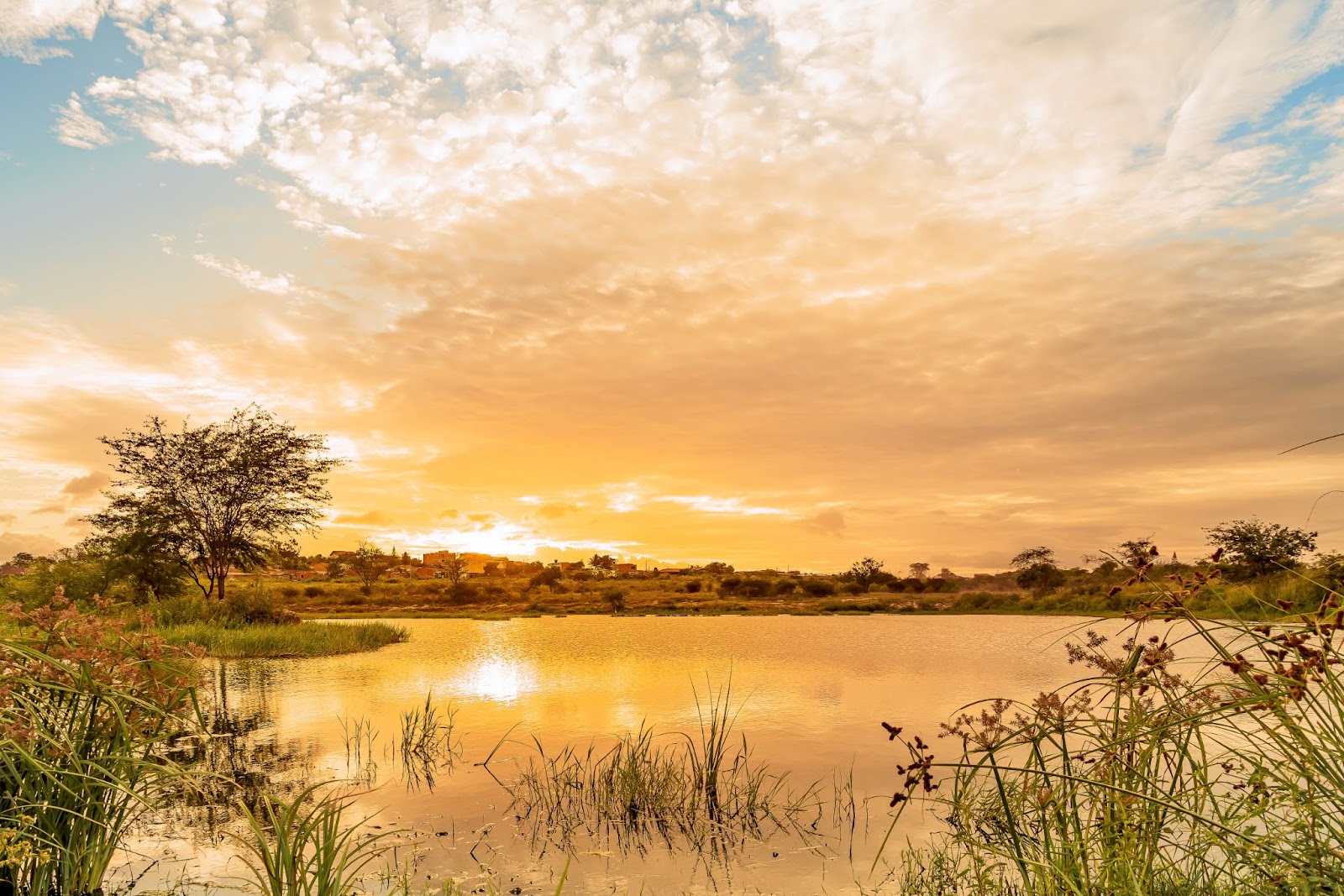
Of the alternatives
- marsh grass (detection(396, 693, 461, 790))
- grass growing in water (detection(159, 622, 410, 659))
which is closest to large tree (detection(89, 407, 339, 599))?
grass growing in water (detection(159, 622, 410, 659))

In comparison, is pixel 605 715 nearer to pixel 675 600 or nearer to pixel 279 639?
pixel 279 639

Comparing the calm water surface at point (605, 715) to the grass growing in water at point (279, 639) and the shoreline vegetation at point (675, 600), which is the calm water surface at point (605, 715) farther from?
the shoreline vegetation at point (675, 600)

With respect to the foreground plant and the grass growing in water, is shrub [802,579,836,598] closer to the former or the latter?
the grass growing in water

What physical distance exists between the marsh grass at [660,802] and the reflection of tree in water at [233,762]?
326 centimetres

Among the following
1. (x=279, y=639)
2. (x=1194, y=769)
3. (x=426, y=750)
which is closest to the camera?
(x=1194, y=769)

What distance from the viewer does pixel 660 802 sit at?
30.8 ft

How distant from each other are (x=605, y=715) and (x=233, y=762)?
667cm

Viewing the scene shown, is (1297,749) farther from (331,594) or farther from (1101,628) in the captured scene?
(331,594)

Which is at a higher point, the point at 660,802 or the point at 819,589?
the point at 819,589

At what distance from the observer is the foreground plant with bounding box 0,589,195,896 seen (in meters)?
5.13

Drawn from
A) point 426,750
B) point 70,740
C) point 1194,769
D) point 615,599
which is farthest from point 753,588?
point 1194,769

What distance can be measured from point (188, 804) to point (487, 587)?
60763 millimetres

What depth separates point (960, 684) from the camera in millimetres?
19188

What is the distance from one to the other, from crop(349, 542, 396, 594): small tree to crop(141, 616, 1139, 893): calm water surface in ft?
159
